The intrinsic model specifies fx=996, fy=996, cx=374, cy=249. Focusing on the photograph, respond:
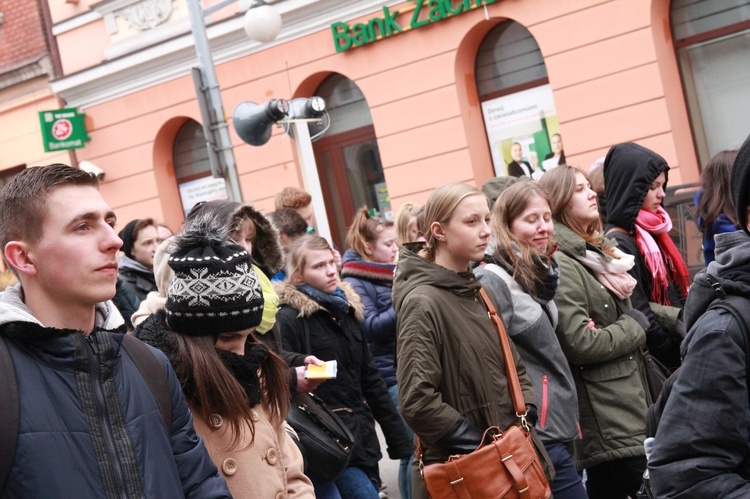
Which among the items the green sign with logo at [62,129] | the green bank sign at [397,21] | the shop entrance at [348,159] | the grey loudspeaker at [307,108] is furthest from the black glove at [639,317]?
the green sign with logo at [62,129]

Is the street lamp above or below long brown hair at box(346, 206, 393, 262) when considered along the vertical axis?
above

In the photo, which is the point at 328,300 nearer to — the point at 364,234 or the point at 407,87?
the point at 364,234

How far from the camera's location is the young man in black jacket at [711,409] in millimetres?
2414

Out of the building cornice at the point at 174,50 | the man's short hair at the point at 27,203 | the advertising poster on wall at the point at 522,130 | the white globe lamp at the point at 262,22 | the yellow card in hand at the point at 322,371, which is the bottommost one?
the yellow card in hand at the point at 322,371

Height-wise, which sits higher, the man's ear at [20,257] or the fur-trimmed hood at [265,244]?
the man's ear at [20,257]

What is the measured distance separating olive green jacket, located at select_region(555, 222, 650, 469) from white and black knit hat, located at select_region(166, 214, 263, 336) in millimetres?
2050

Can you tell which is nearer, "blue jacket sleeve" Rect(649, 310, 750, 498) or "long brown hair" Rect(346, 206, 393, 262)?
"blue jacket sleeve" Rect(649, 310, 750, 498)

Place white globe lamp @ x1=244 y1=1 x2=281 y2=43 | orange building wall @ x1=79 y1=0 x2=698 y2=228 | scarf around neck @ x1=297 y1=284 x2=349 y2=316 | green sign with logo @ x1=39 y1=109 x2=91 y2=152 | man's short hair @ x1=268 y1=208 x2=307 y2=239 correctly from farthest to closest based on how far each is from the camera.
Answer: green sign with logo @ x1=39 y1=109 x2=91 y2=152
orange building wall @ x1=79 y1=0 x2=698 y2=228
white globe lamp @ x1=244 y1=1 x2=281 y2=43
man's short hair @ x1=268 y1=208 x2=307 y2=239
scarf around neck @ x1=297 y1=284 x2=349 y2=316

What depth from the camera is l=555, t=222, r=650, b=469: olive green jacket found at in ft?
15.6

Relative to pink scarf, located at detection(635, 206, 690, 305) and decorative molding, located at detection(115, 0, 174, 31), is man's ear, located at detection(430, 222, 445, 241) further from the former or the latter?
decorative molding, located at detection(115, 0, 174, 31)

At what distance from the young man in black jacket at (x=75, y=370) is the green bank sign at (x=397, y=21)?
1081 cm

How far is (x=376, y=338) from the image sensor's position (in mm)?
6535

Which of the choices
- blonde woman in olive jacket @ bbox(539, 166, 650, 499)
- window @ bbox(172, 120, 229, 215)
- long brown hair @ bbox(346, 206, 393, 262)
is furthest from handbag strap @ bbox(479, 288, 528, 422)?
window @ bbox(172, 120, 229, 215)

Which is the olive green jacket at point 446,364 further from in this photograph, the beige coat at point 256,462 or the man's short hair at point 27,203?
the man's short hair at point 27,203
